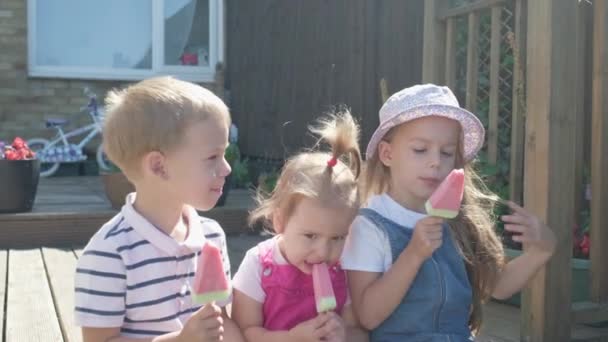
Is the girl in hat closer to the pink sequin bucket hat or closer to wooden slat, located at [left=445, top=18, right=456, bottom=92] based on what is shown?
the pink sequin bucket hat

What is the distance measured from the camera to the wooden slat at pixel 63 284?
104 inches

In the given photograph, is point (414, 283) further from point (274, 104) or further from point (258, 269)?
point (274, 104)

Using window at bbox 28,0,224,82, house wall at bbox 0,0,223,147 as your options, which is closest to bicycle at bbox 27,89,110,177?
house wall at bbox 0,0,223,147

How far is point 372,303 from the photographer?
187 centimetres

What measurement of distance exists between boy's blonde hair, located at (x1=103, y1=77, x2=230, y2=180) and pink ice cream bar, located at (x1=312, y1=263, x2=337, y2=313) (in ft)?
1.48

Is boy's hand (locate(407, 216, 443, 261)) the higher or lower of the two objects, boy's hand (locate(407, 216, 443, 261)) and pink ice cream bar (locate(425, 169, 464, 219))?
the lower

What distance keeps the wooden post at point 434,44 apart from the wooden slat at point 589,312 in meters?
1.16

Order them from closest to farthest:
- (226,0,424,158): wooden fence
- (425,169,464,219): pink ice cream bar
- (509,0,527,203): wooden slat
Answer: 1. (425,169,464,219): pink ice cream bar
2. (509,0,527,203): wooden slat
3. (226,0,424,158): wooden fence

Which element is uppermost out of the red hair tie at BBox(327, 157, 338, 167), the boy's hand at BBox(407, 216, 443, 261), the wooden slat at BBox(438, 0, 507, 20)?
the wooden slat at BBox(438, 0, 507, 20)

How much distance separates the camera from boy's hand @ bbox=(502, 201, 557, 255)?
2.01 metres

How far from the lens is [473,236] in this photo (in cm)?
211

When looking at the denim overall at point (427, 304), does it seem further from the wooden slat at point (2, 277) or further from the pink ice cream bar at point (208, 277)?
the wooden slat at point (2, 277)

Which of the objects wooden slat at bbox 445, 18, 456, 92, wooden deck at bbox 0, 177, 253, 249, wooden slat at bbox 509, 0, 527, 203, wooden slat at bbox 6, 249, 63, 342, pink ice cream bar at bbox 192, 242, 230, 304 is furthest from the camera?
wooden deck at bbox 0, 177, 253, 249

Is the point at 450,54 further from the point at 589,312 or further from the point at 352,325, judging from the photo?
the point at 352,325
